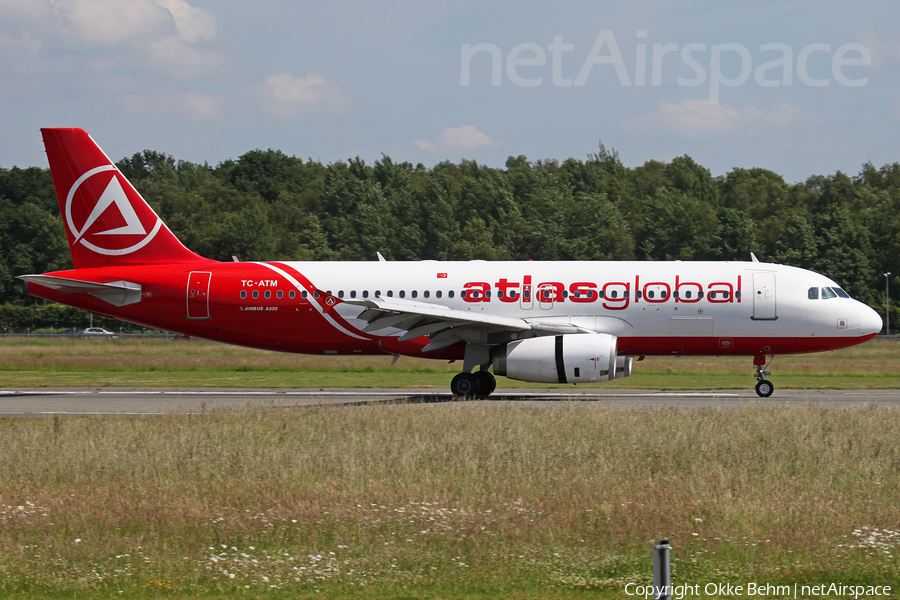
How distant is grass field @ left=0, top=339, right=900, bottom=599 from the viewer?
8008mm

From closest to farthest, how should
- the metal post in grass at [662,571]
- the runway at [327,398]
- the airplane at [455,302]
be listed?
the metal post in grass at [662,571] → the runway at [327,398] → the airplane at [455,302]

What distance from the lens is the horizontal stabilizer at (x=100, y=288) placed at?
25656mm

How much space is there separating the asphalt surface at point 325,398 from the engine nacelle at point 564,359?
73 centimetres

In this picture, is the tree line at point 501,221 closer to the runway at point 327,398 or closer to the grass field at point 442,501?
the runway at point 327,398

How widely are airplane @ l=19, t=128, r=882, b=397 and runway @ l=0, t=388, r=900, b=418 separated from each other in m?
1.19

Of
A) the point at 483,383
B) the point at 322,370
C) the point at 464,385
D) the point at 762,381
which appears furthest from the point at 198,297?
the point at 762,381

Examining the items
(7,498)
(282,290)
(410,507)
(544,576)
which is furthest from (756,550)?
(282,290)

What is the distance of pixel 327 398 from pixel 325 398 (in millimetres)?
54

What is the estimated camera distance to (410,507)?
Answer: 32.8 ft

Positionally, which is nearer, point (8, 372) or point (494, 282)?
point (494, 282)

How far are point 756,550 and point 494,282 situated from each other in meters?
16.7

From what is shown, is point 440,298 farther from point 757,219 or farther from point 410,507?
point 757,219

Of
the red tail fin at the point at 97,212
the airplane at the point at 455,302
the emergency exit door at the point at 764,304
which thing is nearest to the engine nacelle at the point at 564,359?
the airplane at the point at 455,302

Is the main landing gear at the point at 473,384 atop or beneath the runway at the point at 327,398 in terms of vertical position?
atop
